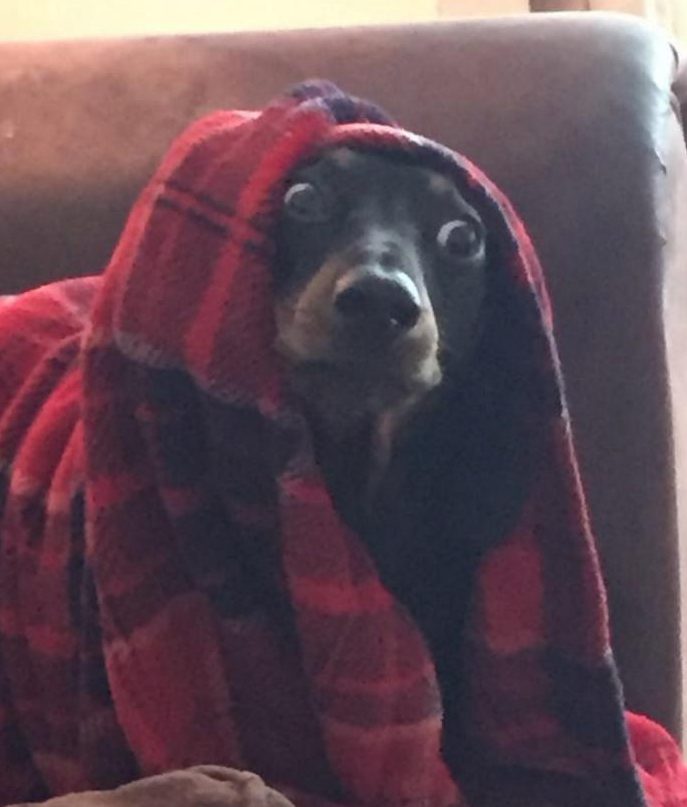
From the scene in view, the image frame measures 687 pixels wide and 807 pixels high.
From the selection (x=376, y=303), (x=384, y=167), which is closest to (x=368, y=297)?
(x=376, y=303)

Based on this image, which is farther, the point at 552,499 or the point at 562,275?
the point at 562,275

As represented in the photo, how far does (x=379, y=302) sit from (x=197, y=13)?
1.05m

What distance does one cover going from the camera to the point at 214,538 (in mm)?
835

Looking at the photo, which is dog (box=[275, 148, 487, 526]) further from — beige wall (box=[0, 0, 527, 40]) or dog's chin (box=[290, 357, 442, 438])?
beige wall (box=[0, 0, 527, 40])

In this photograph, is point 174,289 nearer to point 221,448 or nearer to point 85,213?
point 221,448

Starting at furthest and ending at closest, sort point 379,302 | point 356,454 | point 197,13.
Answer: point 197,13
point 356,454
point 379,302

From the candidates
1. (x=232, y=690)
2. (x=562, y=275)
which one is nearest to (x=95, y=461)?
(x=232, y=690)

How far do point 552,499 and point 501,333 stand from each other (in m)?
0.11

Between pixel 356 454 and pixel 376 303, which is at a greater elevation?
pixel 376 303

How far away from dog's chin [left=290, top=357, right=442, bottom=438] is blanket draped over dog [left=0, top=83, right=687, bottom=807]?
25 millimetres

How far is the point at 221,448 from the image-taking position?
825 mm

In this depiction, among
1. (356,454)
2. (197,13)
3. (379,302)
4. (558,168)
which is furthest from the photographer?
(197,13)

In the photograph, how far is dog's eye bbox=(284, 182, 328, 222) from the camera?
32.9 inches

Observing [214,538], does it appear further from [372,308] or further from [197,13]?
[197,13]
